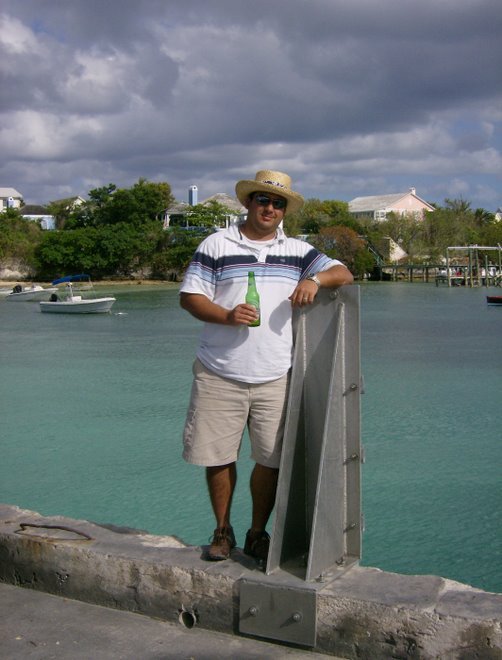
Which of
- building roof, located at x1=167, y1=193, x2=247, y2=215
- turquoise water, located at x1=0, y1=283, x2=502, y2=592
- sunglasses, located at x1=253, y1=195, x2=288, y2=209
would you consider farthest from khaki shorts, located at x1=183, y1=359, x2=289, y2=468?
building roof, located at x1=167, y1=193, x2=247, y2=215

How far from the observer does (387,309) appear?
136 feet

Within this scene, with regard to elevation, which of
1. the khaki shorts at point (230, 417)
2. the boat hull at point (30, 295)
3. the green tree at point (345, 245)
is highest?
the green tree at point (345, 245)

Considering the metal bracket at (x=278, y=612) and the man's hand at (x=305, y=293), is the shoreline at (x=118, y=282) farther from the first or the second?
the metal bracket at (x=278, y=612)

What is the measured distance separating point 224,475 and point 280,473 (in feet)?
1.31

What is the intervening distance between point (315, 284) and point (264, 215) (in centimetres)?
48

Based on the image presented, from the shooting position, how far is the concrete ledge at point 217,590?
347 centimetres

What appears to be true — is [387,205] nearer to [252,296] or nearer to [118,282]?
[118,282]

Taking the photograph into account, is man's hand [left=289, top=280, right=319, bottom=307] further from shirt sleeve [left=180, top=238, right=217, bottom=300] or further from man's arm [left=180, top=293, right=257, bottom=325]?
shirt sleeve [left=180, top=238, right=217, bottom=300]

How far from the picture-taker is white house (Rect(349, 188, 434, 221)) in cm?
11325

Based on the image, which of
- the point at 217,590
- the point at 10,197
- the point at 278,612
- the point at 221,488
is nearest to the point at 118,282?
the point at 10,197

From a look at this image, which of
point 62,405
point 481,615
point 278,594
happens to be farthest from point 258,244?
point 62,405

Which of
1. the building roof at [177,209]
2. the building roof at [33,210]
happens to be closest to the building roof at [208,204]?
the building roof at [177,209]

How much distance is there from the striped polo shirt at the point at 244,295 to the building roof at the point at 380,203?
365ft

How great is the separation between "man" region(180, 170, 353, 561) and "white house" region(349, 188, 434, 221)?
108334 mm
